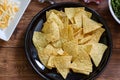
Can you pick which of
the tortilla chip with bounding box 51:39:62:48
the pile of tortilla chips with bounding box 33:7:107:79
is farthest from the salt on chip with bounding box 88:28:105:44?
the tortilla chip with bounding box 51:39:62:48

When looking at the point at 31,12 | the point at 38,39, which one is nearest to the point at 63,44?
the point at 38,39

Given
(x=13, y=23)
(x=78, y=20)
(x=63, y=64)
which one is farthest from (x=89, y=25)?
(x=13, y=23)

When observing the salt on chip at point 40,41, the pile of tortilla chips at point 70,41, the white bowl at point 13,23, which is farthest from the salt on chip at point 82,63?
Result: the white bowl at point 13,23

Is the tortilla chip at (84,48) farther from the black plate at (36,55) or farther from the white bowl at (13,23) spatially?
the white bowl at (13,23)

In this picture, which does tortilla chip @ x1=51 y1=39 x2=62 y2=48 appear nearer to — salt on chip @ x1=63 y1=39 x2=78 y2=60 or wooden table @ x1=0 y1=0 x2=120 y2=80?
salt on chip @ x1=63 y1=39 x2=78 y2=60

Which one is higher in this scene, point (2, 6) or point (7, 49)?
point (2, 6)

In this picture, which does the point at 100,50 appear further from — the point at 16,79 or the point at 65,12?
the point at 16,79

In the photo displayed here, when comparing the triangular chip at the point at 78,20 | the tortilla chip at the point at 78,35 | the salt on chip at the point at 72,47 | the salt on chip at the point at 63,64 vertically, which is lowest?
the salt on chip at the point at 63,64
